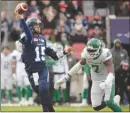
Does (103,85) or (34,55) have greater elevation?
(34,55)

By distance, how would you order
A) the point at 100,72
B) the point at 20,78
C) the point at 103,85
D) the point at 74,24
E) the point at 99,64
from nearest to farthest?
the point at 103,85
the point at 99,64
the point at 100,72
the point at 20,78
the point at 74,24

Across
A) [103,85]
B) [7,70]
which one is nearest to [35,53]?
[103,85]

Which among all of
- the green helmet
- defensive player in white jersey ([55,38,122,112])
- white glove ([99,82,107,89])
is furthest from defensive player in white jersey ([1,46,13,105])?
white glove ([99,82,107,89])

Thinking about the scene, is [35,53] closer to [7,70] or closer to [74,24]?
[7,70]

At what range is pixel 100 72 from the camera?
452 inches

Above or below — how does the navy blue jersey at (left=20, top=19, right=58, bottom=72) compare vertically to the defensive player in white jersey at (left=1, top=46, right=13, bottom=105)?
above

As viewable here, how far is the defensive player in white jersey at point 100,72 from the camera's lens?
11.0m

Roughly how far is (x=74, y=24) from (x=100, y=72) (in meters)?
7.64

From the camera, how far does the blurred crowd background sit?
17.7m

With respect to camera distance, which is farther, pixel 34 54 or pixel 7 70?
pixel 7 70

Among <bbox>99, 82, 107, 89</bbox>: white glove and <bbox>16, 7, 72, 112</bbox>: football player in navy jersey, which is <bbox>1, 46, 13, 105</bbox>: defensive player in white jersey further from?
<bbox>99, 82, 107, 89</bbox>: white glove

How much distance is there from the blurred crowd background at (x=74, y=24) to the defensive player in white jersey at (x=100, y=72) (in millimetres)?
5407

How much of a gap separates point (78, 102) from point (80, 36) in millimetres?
2018

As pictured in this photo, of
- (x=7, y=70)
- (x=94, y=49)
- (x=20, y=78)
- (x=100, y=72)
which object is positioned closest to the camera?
(x=94, y=49)
